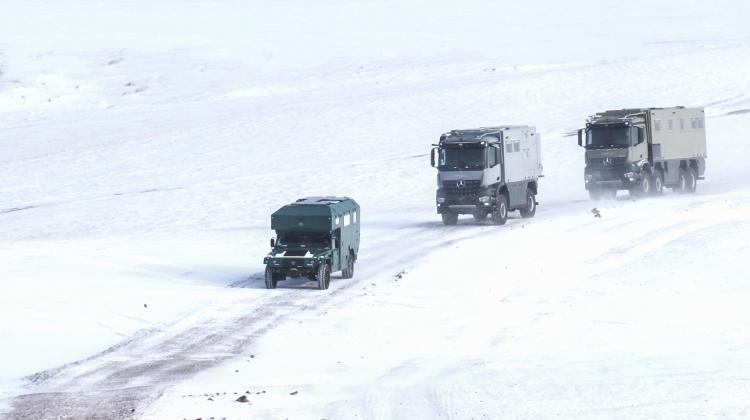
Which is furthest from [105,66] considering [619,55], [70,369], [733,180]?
[70,369]

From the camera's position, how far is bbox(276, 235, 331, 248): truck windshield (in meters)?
29.4

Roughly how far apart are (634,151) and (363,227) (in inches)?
448

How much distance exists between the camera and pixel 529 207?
144ft

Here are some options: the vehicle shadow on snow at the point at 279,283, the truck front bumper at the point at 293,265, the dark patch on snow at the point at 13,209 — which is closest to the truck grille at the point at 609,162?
the vehicle shadow on snow at the point at 279,283

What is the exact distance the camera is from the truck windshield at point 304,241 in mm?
29422

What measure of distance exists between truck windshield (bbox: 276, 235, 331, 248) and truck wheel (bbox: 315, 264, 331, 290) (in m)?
0.75

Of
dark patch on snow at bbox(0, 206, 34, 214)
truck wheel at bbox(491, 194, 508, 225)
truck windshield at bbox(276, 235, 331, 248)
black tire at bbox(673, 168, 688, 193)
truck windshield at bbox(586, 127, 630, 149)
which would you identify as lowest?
black tire at bbox(673, 168, 688, 193)

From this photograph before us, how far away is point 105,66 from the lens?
287ft

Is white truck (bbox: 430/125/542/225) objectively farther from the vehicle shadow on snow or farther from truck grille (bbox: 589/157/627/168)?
the vehicle shadow on snow

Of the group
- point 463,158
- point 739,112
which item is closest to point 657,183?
point 463,158

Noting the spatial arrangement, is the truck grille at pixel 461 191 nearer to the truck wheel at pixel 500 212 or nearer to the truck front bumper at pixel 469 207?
the truck front bumper at pixel 469 207

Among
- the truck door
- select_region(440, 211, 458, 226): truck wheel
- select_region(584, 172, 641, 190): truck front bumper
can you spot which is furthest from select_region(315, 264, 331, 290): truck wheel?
select_region(584, 172, 641, 190): truck front bumper

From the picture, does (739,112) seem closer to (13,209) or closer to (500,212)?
(500,212)

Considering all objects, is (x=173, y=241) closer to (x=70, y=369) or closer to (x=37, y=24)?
(x=70, y=369)
